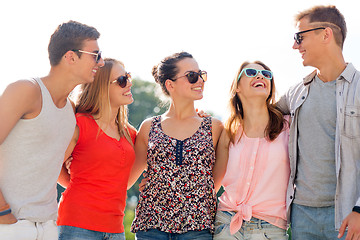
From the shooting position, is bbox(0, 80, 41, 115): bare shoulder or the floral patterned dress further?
the floral patterned dress

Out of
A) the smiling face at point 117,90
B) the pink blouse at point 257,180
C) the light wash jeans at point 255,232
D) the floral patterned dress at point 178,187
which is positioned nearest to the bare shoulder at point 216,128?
the floral patterned dress at point 178,187

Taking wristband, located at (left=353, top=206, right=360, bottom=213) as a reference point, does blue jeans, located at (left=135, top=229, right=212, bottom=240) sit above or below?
below

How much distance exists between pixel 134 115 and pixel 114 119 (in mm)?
37243

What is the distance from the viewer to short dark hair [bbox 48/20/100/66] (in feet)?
15.2

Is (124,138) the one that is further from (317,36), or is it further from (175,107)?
(317,36)

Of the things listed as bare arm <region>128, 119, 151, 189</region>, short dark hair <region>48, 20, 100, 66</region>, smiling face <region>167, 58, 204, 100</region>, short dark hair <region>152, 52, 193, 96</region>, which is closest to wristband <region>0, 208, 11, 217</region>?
short dark hair <region>48, 20, 100, 66</region>

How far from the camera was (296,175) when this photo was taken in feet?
16.7

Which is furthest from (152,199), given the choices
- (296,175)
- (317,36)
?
(317,36)

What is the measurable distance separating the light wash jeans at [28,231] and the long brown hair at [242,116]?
227cm

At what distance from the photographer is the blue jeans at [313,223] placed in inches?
188

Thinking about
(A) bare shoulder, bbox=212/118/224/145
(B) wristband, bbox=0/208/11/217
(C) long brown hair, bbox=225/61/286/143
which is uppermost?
(C) long brown hair, bbox=225/61/286/143

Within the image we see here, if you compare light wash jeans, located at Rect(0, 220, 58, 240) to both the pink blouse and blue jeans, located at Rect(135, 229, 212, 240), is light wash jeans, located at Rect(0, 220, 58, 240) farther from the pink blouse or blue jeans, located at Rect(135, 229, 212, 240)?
the pink blouse

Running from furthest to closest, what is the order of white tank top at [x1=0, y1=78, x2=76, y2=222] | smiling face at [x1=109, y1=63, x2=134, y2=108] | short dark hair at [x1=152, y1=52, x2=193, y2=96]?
1. short dark hair at [x1=152, y1=52, x2=193, y2=96]
2. smiling face at [x1=109, y1=63, x2=134, y2=108]
3. white tank top at [x1=0, y1=78, x2=76, y2=222]

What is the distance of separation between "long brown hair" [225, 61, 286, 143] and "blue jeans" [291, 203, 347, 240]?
2.85ft
